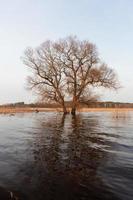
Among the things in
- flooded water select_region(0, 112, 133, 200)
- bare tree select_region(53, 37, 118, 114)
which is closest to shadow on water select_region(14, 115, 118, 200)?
flooded water select_region(0, 112, 133, 200)

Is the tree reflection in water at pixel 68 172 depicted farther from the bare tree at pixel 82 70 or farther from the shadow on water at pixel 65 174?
the bare tree at pixel 82 70

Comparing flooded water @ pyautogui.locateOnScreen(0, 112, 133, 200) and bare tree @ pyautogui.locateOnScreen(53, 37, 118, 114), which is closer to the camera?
flooded water @ pyautogui.locateOnScreen(0, 112, 133, 200)

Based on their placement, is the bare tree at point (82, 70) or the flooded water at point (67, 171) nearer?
the flooded water at point (67, 171)

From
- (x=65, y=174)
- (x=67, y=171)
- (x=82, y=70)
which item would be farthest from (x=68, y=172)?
(x=82, y=70)

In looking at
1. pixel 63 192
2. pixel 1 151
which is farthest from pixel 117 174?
pixel 1 151

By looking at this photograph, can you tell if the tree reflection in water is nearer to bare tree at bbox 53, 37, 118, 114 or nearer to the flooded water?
the flooded water

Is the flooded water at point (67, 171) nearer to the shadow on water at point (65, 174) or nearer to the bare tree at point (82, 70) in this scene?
the shadow on water at point (65, 174)

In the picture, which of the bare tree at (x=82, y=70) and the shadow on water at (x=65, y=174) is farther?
the bare tree at (x=82, y=70)

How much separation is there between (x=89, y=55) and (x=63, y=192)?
3501 centimetres

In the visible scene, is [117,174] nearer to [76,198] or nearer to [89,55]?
[76,198]

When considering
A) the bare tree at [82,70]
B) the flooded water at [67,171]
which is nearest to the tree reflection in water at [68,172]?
the flooded water at [67,171]

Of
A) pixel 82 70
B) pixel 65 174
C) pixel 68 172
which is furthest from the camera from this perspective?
pixel 82 70

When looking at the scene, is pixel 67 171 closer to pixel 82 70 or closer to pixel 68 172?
pixel 68 172

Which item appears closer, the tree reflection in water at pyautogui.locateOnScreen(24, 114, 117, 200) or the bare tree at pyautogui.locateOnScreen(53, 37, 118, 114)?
the tree reflection in water at pyautogui.locateOnScreen(24, 114, 117, 200)
